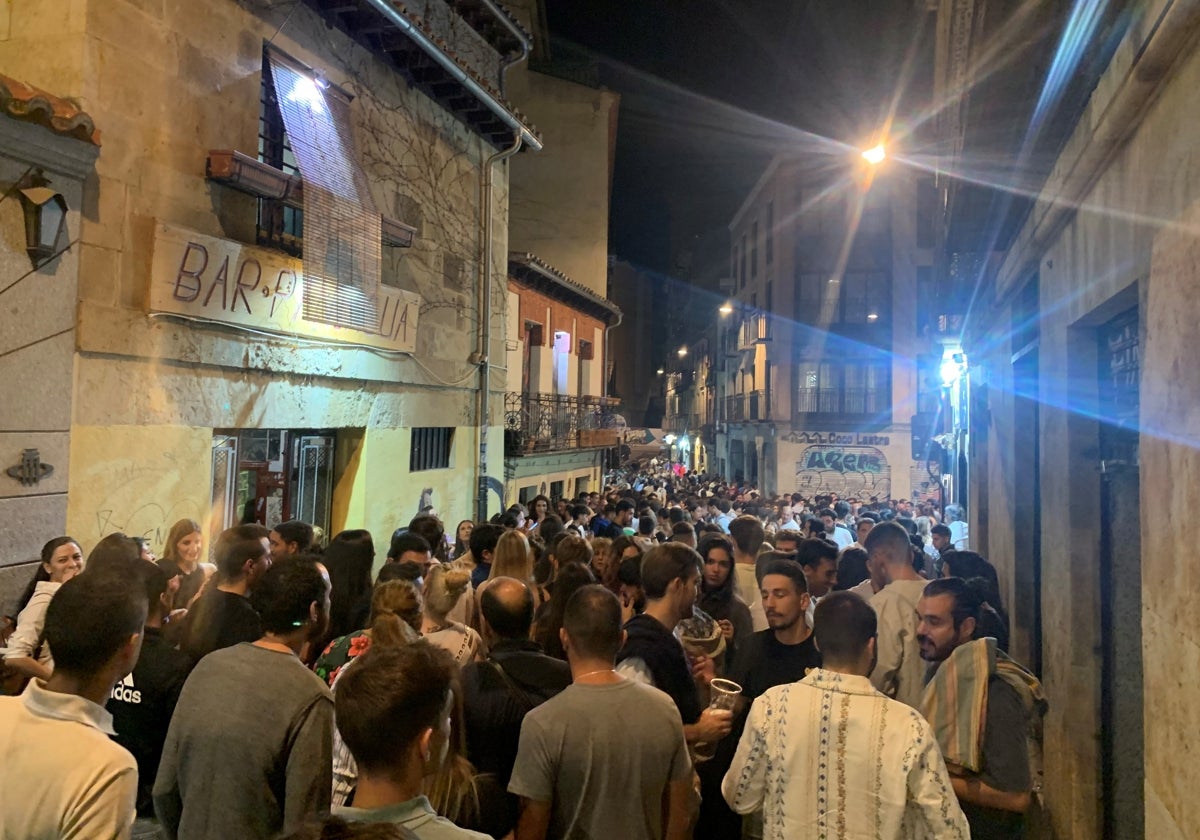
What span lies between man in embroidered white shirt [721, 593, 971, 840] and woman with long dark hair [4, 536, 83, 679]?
2641mm

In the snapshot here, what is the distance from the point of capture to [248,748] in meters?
2.46

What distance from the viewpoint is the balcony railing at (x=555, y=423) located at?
15.6 meters

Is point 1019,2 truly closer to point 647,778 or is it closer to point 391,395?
point 647,778

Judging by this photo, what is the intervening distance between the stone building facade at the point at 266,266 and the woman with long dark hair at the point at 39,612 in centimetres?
39

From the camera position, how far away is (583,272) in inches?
956

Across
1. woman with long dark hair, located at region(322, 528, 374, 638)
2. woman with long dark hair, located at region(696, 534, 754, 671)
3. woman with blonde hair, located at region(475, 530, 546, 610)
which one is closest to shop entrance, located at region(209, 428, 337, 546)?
woman with long dark hair, located at region(322, 528, 374, 638)

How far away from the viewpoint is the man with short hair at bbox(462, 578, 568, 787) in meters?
2.86

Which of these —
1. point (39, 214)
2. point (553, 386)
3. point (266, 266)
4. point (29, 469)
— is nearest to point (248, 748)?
point (29, 469)

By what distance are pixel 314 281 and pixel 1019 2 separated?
679 cm

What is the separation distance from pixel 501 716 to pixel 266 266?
6.15 metres

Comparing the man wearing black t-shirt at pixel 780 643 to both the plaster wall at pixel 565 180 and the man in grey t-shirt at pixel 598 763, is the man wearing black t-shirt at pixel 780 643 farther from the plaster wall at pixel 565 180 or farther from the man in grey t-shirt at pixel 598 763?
the plaster wall at pixel 565 180

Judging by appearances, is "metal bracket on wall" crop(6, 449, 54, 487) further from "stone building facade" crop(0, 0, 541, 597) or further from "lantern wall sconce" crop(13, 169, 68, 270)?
"lantern wall sconce" crop(13, 169, 68, 270)

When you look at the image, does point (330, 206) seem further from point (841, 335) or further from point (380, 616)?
point (841, 335)

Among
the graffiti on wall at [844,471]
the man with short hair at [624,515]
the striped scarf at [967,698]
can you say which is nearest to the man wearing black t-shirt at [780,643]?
the striped scarf at [967,698]
